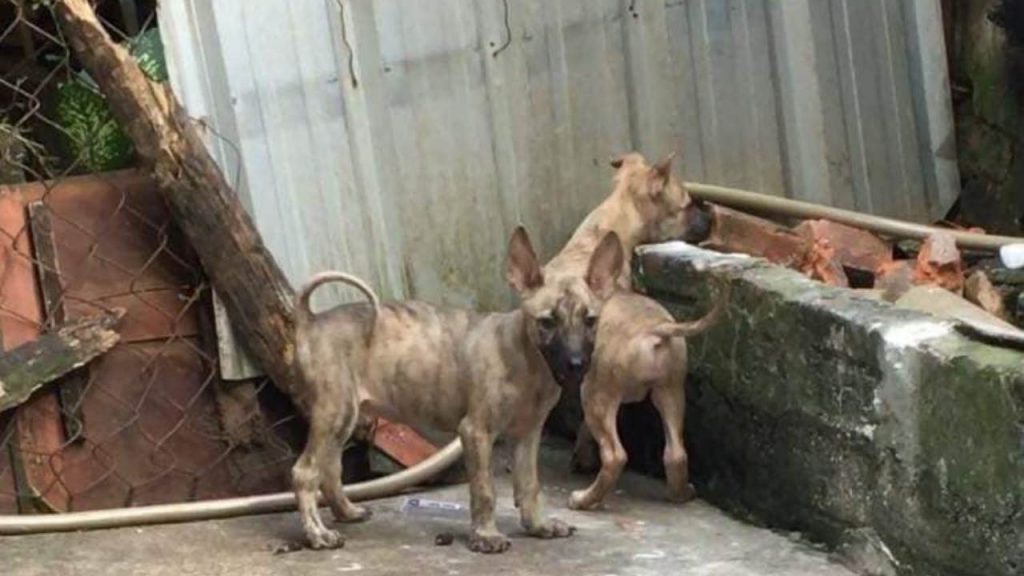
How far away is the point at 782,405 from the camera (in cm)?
634

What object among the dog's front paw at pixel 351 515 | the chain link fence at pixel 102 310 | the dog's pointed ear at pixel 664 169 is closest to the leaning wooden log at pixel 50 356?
the chain link fence at pixel 102 310

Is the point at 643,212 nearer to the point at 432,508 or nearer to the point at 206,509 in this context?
the point at 432,508

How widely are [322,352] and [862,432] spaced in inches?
68.2

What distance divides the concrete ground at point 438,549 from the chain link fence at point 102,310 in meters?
0.43

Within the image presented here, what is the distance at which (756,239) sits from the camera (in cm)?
739

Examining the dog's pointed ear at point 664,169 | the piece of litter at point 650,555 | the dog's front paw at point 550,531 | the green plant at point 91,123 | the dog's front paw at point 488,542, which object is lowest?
the piece of litter at point 650,555

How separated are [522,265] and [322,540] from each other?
43.6 inches

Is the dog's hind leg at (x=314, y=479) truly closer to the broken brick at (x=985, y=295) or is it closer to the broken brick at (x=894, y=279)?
the broken brick at (x=894, y=279)

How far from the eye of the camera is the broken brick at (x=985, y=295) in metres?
6.75

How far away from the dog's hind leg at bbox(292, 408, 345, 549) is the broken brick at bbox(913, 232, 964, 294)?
2126 mm

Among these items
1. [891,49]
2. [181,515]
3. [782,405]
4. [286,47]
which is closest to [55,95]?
[286,47]

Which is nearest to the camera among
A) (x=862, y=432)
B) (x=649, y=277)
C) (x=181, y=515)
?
(x=862, y=432)

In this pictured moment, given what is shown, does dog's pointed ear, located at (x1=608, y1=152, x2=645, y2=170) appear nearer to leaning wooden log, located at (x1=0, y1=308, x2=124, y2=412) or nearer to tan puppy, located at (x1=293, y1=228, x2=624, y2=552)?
tan puppy, located at (x1=293, y1=228, x2=624, y2=552)

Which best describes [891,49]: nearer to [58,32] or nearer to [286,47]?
[286,47]
